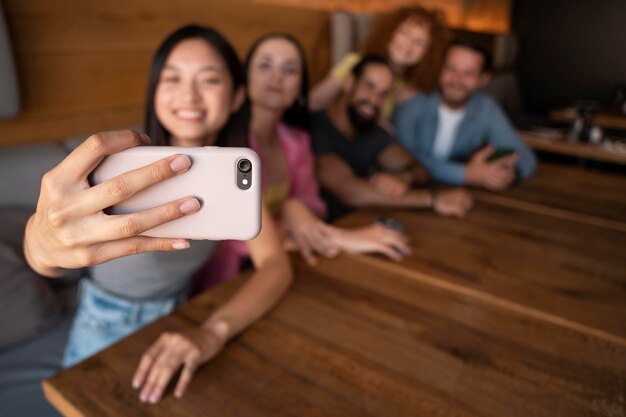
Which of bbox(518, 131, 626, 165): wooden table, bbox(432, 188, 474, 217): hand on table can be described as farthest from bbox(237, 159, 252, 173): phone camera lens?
bbox(518, 131, 626, 165): wooden table

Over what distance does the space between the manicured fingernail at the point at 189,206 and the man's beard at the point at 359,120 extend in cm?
141

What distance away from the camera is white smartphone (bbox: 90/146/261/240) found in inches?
16.0

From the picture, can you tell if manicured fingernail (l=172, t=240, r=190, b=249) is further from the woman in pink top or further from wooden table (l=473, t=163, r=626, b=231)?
wooden table (l=473, t=163, r=626, b=231)

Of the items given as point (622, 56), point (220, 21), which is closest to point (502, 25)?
point (220, 21)

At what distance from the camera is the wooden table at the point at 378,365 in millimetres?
607

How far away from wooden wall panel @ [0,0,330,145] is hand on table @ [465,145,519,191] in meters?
1.14

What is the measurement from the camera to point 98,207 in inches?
16.1

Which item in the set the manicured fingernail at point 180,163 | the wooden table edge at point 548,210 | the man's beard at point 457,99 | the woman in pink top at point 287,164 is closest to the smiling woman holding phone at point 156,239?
the manicured fingernail at point 180,163

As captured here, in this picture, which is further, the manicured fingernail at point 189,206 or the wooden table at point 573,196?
the wooden table at point 573,196

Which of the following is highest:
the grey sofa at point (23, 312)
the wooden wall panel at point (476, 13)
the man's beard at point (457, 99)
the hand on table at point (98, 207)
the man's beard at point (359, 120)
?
the wooden wall panel at point (476, 13)

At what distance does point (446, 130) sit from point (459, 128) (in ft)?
0.19

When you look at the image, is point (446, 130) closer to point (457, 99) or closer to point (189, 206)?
point (457, 99)

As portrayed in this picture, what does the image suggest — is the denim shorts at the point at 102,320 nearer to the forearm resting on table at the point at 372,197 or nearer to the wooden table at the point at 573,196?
the forearm resting on table at the point at 372,197

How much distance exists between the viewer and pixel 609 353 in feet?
2.41
